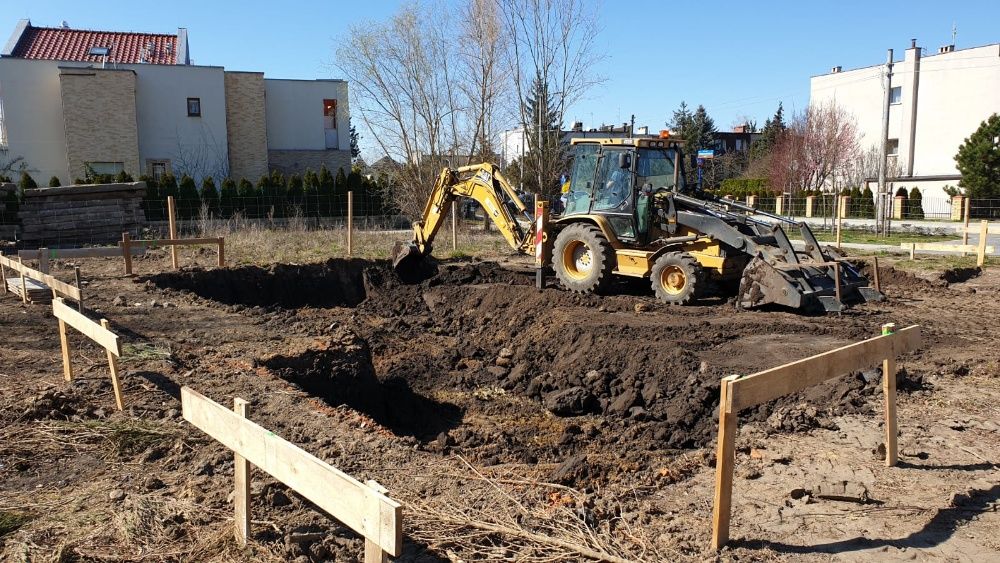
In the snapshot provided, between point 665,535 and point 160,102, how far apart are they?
29.5 m

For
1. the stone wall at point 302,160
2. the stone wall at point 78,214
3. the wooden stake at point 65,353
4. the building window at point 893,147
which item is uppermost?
the building window at point 893,147

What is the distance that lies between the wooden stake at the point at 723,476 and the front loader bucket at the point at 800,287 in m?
6.23

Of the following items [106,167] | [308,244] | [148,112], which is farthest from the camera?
[148,112]

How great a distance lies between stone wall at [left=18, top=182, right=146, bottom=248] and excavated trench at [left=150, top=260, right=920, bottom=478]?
6844 mm

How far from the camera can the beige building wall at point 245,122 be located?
1187 inches

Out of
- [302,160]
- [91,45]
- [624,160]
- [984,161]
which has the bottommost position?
[624,160]

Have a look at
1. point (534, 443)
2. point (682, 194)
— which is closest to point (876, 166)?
point (682, 194)

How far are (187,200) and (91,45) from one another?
11134 millimetres

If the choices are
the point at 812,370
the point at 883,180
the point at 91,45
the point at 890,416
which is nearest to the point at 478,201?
the point at 890,416

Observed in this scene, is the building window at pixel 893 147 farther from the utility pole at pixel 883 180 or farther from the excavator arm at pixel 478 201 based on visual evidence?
the excavator arm at pixel 478 201

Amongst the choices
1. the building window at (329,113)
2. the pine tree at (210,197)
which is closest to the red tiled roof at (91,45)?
the building window at (329,113)

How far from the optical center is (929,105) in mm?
40781

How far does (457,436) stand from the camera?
6707mm

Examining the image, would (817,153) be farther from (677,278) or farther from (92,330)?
(92,330)
